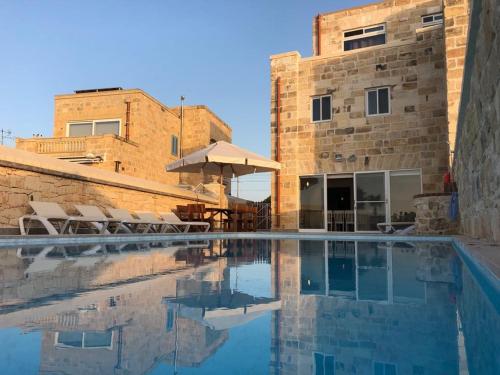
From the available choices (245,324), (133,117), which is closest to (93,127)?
(133,117)

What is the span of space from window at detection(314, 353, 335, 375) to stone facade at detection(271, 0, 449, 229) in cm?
1200

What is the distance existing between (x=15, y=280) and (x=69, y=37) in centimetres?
1661

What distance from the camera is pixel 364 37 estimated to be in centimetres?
1512

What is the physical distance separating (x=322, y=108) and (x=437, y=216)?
6.06m

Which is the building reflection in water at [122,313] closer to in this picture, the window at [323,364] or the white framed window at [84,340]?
the white framed window at [84,340]

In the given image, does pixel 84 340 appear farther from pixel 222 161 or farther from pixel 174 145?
pixel 174 145

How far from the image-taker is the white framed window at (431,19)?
13.9m

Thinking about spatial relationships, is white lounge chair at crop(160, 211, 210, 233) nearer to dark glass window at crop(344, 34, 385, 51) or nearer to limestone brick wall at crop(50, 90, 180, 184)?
limestone brick wall at crop(50, 90, 180, 184)

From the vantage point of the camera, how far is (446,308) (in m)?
2.09

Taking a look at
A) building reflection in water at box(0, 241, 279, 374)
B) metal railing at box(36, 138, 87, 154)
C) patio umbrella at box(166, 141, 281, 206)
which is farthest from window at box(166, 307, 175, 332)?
metal railing at box(36, 138, 87, 154)

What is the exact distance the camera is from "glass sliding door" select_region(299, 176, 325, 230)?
13586 mm

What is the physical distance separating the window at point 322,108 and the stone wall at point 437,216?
5322 millimetres

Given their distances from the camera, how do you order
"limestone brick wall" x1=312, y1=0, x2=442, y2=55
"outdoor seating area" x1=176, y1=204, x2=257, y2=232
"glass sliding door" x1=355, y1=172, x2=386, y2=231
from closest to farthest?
"outdoor seating area" x1=176, y1=204, x2=257, y2=232 → "glass sliding door" x1=355, y1=172, x2=386, y2=231 → "limestone brick wall" x1=312, y1=0, x2=442, y2=55

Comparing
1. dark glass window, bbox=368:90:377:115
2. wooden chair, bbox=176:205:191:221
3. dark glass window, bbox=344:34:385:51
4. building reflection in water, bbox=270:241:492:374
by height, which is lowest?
building reflection in water, bbox=270:241:492:374
